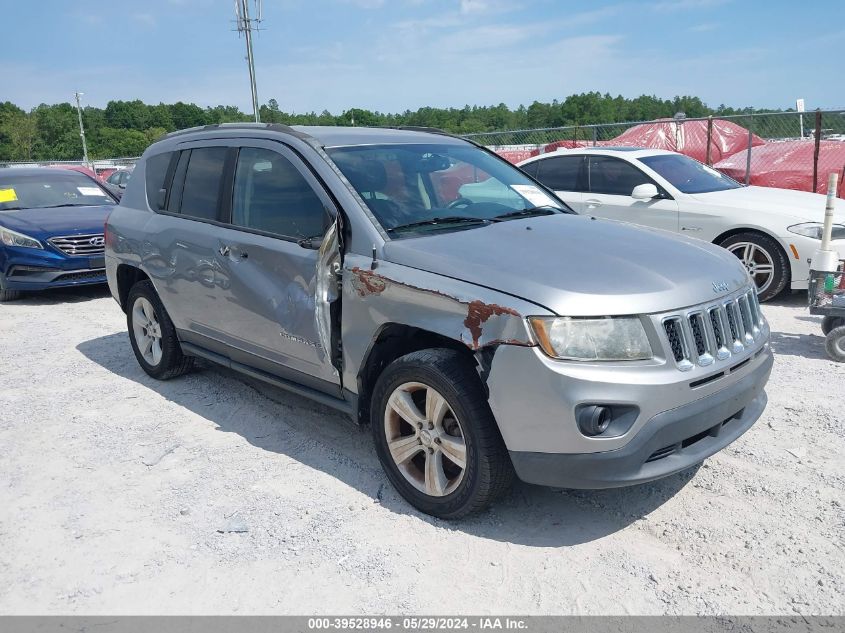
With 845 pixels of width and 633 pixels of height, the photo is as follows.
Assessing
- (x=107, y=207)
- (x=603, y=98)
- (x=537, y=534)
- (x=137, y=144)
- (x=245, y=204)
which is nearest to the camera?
(x=537, y=534)

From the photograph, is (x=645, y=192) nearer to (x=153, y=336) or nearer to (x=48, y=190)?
(x=153, y=336)

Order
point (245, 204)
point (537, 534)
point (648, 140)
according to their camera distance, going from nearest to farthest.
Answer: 1. point (537, 534)
2. point (245, 204)
3. point (648, 140)

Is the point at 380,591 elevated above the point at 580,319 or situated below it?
below

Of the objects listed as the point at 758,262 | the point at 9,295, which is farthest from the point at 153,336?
the point at 758,262

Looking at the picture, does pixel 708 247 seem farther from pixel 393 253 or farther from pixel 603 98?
pixel 603 98

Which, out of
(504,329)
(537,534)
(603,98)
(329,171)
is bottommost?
(537,534)

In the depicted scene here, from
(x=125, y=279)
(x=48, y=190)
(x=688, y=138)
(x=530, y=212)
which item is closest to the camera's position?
(x=530, y=212)

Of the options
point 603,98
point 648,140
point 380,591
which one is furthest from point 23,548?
point 603,98

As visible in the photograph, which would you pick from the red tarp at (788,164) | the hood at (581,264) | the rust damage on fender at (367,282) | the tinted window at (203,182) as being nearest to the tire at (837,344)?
the hood at (581,264)

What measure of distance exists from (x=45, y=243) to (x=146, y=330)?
413 centimetres

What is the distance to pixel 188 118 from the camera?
281 ft

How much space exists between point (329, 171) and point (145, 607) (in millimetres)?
2279

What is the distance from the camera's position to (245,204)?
4500 mm

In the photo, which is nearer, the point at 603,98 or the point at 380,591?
the point at 380,591
